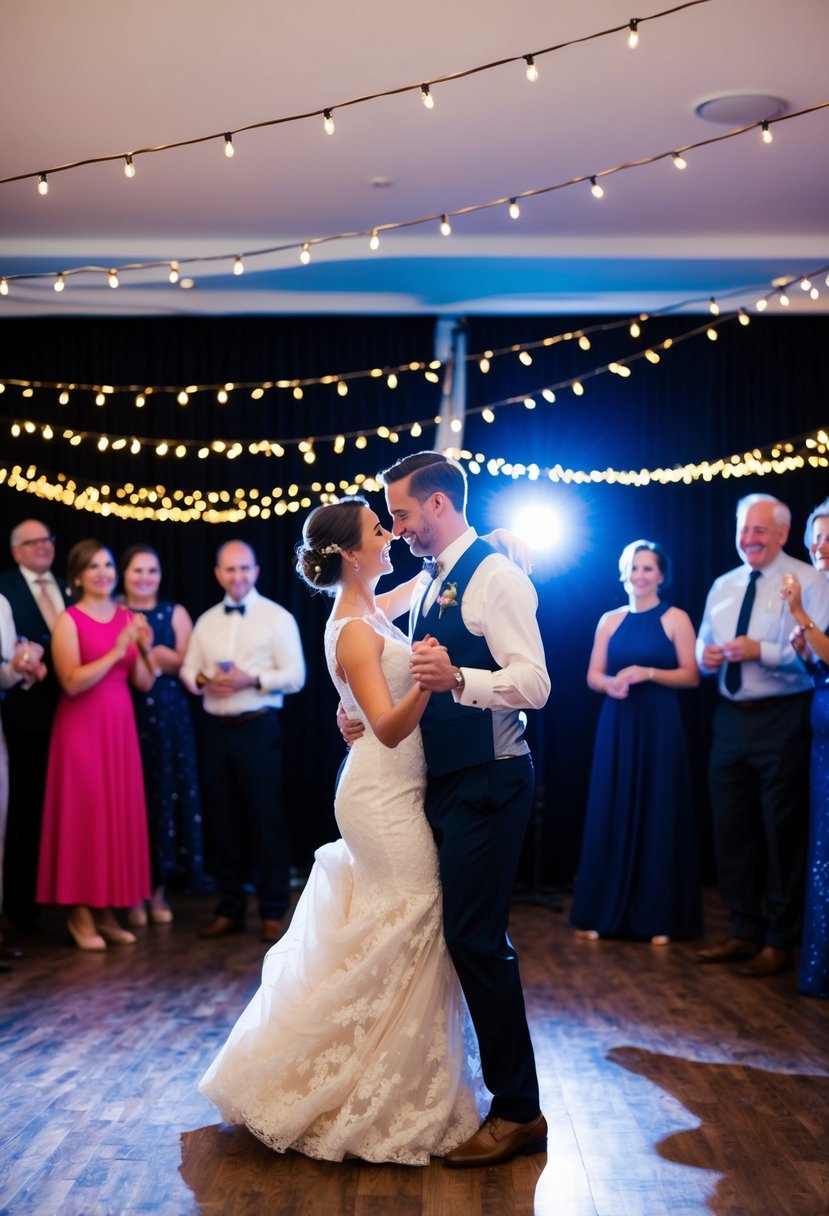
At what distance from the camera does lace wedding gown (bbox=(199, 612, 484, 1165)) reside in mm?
3080

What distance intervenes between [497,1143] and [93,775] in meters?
3.06

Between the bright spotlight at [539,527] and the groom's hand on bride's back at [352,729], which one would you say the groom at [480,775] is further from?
the bright spotlight at [539,527]

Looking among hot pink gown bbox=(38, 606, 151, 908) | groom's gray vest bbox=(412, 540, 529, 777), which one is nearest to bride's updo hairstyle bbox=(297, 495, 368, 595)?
groom's gray vest bbox=(412, 540, 529, 777)

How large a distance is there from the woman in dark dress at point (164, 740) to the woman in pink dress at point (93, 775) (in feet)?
1.29

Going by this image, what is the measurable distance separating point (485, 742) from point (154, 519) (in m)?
4.63

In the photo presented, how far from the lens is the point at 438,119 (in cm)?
488

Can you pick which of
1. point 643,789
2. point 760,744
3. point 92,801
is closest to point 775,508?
point 760,744

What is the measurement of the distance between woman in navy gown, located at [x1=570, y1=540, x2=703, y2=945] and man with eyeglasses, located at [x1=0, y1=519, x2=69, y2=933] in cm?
255

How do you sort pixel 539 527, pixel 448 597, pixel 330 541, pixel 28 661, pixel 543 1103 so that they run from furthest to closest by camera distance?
pixel 539 527 → pixel 28 661 → pixel 543 1103 → pixel 330 541 → pixel 448 597

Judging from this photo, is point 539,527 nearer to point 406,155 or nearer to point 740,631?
point 740,631

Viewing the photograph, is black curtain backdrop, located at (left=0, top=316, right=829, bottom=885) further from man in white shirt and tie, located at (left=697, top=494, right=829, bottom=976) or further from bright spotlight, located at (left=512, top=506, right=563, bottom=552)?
man in white shirt and tie, located at (left=697, top=494, right=829, bottom=976)

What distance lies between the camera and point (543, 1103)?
11.7ft

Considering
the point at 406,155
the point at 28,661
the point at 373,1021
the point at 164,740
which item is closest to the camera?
the point at 373,1021

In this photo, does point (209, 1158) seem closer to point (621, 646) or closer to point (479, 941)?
point (479, 941)
